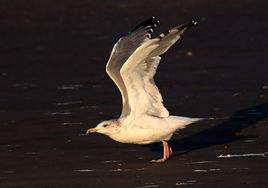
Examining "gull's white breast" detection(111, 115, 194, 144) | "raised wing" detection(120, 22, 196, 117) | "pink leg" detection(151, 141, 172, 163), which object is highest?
"raised wing" detection(120, 22, 196, 117)

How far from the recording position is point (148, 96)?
11.8 metres

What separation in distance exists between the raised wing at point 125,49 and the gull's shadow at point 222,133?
3.24 ft

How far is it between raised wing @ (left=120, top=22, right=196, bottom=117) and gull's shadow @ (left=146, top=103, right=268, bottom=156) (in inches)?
25.8

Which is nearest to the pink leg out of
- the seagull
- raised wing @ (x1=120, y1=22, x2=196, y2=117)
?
the seagull

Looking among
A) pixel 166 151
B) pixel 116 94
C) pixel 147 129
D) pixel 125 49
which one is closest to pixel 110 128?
pixel 147 129

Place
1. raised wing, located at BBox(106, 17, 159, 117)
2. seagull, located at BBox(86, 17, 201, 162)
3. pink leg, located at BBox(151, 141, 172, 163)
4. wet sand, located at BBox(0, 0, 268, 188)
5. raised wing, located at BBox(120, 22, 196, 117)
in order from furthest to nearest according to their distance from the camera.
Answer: raised wing, located at BBox(106, 17, 159, 117) → pink leg, located at BBox(151, 141, 172, 163) → seagull, located at BBox(86, 17, 201, 162) → raised wing, located at BBox(120, 22, 196, 117) → wet sand, located at BBox(0, 0, 268, 188)

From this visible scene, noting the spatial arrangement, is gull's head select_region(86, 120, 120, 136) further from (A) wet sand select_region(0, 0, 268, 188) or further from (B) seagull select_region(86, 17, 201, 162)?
(A) wet sand select_region(0, 0, 268, 188)

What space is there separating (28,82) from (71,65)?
2121 millimetres

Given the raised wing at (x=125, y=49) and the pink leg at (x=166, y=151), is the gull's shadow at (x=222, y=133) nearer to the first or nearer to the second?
the pink leg at (x=166, y=151)

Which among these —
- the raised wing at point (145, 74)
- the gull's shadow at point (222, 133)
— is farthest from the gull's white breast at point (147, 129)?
the gull's shadow at point (222, 133)

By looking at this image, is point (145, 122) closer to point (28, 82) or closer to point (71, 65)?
point (28, 82)

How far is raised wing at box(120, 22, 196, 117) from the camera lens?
37.1 feet

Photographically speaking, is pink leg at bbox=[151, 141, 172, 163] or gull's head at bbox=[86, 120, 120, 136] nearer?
gull's head at bbox=[86, 120, 120, 136]

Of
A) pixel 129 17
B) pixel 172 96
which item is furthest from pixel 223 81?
pixel 129 17
